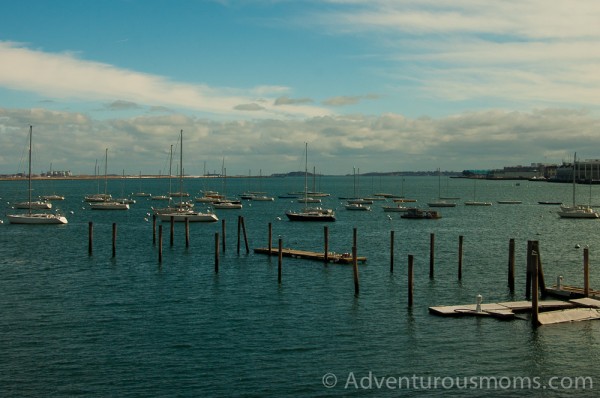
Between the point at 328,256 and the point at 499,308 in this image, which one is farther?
the point at 328,256

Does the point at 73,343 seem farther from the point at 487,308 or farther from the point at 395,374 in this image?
the point at 487,308

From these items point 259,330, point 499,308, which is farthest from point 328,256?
point 259,330

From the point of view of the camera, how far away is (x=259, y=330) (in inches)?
1436

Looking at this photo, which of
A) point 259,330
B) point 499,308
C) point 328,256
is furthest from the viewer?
point 328,256

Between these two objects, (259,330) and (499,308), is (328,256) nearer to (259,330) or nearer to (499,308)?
(499,308)

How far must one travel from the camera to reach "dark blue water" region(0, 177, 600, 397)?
28750mm

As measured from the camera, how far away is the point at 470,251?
71.4 meters

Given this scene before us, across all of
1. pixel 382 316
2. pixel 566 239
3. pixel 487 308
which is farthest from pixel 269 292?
pixel 566 239

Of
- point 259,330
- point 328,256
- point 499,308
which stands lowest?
point 259,330

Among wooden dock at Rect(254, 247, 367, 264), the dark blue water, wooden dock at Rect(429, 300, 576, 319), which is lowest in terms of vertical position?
the dark blue water

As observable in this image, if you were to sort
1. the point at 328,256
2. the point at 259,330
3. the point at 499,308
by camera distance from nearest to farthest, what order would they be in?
the point at 259,330, the point at 499,308, the point at 328,256

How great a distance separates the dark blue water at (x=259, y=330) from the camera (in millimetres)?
28750

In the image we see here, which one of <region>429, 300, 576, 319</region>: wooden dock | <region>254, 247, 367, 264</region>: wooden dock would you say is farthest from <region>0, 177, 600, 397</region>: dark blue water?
<region>254, 247, 367, 264</region>: wooden dock

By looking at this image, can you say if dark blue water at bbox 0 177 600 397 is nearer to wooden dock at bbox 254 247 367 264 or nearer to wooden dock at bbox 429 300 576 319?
wooden dock at bbox 429 300 576 319
